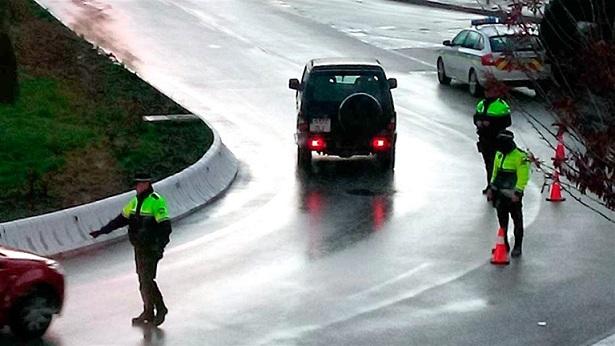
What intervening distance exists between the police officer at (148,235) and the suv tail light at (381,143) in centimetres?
964

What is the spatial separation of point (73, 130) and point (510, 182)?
8.87m

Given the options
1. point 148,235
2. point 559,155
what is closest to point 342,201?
point 148,235

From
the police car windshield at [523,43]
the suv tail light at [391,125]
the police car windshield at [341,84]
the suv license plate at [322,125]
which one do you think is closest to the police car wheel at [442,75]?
the police car windshield at [341,84]

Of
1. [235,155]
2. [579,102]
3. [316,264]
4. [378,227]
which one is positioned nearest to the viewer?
[579,102]

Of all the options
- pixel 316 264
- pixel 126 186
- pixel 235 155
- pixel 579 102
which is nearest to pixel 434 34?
pixel 235 155

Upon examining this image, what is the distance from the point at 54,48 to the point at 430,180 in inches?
450

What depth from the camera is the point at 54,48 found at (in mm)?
30109

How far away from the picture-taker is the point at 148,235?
43.5 ft

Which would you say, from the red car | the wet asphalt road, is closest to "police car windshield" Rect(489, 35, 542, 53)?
the wet asphalt road

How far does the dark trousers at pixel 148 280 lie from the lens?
13367mm

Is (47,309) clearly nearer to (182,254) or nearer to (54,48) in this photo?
(182,254)

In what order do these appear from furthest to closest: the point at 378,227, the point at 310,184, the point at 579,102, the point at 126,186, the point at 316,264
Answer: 1. the point at 310,184
2. the point at 126,186
3. the point at 378,227
4. the point at 316,264
5. the point at 579,102

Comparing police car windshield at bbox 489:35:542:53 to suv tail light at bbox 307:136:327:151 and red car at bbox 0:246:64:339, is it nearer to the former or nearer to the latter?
red car at bbox 0:246:64:339

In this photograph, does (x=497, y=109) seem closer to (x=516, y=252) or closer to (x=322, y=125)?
(x=322, y=125)
